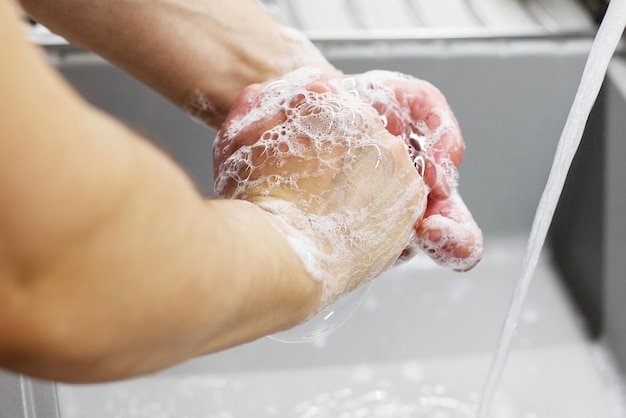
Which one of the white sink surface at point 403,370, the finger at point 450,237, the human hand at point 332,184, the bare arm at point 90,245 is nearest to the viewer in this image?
the bare arm at point 90,245

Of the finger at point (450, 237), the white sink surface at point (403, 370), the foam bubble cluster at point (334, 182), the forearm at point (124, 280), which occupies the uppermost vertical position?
the forearm at point (124, 280)

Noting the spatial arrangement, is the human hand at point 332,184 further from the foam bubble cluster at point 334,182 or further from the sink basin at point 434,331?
the sink basin at point 434,331

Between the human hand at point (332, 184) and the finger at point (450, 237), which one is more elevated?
the human hand at point (332, 184)

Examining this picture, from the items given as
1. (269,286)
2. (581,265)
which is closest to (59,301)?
(269,286)

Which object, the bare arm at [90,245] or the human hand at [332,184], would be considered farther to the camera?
the human hand at [332,184]

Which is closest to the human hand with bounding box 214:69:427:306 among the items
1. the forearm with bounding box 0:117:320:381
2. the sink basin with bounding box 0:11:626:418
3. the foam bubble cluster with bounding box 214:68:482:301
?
the foam bubble cluster with bounding box 214:68:482:301

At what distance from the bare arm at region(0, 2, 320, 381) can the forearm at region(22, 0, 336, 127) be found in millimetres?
368

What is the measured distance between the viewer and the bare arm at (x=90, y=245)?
0.28 meters

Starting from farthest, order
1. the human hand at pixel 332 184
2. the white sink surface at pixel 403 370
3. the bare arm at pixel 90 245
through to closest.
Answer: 1. the white sink surface at pixel 403 370
2. the human hand at pixel 332 184
3. the bare arm at pixel 90 245

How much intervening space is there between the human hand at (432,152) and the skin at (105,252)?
0.21 metres

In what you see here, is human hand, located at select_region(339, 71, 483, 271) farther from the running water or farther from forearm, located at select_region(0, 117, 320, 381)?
forearm, located at select_region(0, 117, 320, 381)

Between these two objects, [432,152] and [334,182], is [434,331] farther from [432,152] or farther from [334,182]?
[334,182]

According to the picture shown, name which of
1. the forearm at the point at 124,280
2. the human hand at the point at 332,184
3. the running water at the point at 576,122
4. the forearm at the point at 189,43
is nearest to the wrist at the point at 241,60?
the forearm at the point at 189,43

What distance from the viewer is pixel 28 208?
11.1 inches
